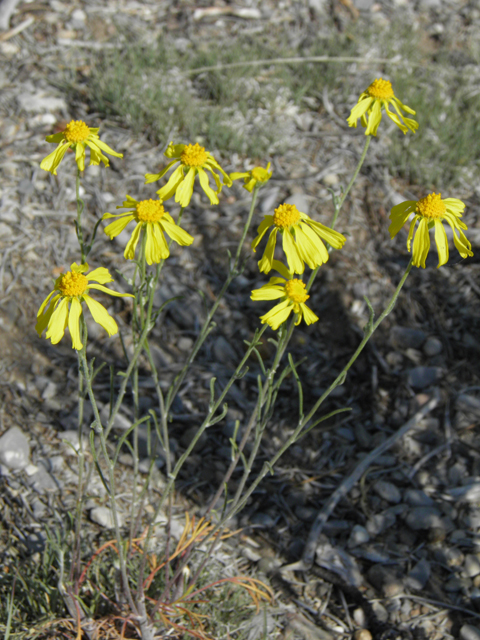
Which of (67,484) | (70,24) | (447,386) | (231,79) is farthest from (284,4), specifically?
→ (67,484)

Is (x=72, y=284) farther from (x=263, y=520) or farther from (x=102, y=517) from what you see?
(x=263, y=520)

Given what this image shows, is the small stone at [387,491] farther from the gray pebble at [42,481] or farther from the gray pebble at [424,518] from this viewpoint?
the gray pebble at [42,481]

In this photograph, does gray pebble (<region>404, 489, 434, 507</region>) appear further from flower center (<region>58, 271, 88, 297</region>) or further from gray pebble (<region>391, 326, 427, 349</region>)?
flower center (<region>58, 271, 88, 297</region>)

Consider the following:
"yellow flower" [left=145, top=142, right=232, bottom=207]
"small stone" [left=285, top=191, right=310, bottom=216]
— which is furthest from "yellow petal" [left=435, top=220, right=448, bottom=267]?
"small stone" [left=285, top=191, right=310, bottom=216]

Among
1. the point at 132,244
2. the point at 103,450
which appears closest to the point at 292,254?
the point at 132,244

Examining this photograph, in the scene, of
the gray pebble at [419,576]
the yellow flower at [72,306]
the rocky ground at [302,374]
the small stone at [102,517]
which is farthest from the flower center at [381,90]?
the small stone at [102,517]
